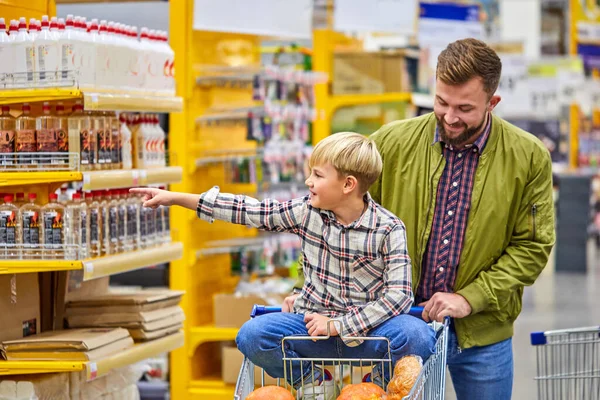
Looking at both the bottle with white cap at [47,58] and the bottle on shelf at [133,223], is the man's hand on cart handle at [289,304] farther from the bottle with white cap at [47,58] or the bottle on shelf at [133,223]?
the bottle on shelf at [133,223]

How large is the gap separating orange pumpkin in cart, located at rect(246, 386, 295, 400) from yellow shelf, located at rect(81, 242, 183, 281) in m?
1.66

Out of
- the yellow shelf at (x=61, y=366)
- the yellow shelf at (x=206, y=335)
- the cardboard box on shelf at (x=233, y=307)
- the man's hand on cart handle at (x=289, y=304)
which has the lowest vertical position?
the yellow shelf at (x=206, y=335)

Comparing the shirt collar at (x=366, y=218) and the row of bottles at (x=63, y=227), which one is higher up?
the shirt collar at (x=366, y=218)

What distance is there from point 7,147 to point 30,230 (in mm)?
369

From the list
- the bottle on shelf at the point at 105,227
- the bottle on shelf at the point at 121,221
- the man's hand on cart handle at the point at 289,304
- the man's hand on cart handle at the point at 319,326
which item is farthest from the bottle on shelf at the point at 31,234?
the man's hand on cart handle at the point at 319,326

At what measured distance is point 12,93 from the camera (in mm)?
4105

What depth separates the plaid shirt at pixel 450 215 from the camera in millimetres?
3209

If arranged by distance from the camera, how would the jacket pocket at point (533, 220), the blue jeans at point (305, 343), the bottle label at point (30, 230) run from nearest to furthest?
the blue jeans at point (305, 343) < the jacket pocket at point (533, 220) < the bottle label at point (30, 230)

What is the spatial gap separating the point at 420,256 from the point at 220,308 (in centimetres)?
301

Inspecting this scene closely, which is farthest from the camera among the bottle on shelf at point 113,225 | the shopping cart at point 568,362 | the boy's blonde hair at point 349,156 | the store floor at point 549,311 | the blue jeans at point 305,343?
the store floor at point 549,311

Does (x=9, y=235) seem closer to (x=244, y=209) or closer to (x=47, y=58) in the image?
(x=47, y=58)

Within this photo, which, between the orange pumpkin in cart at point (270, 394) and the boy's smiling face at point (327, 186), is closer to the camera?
the orange pumpkin in cart at point (270, 394)

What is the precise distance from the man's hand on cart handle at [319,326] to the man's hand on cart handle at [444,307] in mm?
402

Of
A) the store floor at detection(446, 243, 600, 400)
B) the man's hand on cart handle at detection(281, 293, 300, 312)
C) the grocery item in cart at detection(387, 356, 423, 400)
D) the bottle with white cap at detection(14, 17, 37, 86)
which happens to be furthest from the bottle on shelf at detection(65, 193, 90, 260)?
the store floor at detection(446, 243, 600, 400)
